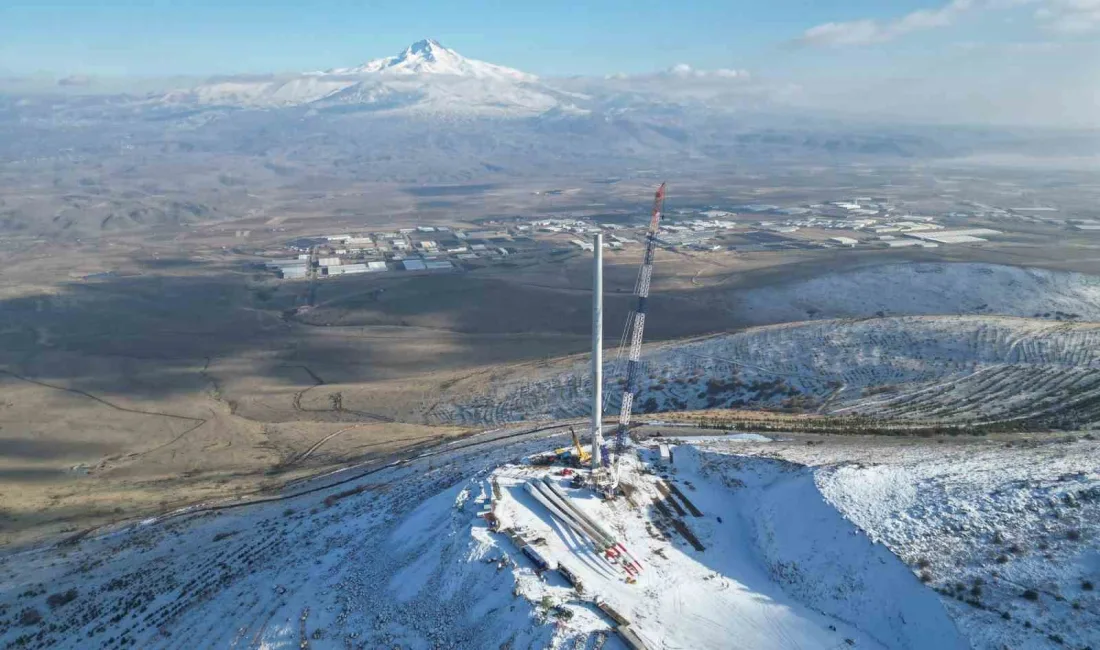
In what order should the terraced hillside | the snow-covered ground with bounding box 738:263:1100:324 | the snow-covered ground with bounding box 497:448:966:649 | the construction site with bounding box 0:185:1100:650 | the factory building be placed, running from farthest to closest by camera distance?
the factory building < the snow-covered ground with bounding box 738:263:1100:324 < the terraced hillside < the construction site with bounding box 0:185:1100:650 < the snow-covered ground with bounding box 497:448:966:649

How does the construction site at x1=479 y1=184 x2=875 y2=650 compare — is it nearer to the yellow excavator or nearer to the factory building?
the yellow excavator

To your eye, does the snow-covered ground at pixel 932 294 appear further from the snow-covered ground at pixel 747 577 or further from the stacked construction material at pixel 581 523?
the stacked construction material at pixel 581 523

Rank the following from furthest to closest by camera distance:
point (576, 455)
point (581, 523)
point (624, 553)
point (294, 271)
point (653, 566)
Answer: point (294, 271)
point (576, 455)
point (581, 523)
point (624, 553)
point (653, 566)

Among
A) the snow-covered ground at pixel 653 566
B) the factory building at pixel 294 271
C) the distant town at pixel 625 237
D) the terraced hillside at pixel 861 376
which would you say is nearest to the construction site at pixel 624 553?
the snow-covered ground at pixel 653 566

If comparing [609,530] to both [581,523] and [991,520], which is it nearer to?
[581,523]

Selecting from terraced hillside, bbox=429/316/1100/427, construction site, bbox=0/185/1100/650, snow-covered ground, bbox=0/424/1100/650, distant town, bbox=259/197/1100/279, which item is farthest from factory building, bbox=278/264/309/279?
snow-covered ground, bbox=0/424/1100/650

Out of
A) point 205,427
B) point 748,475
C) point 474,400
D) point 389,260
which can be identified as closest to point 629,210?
point 389,260

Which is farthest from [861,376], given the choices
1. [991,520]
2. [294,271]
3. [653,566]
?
[294,271]
